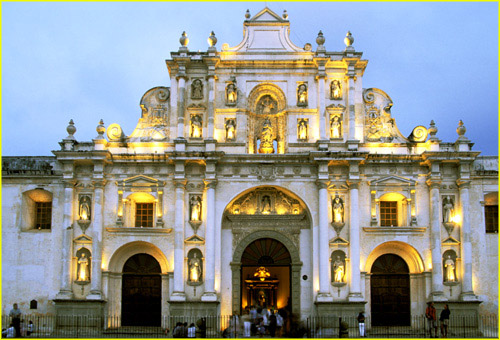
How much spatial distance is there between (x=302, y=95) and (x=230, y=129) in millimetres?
3975

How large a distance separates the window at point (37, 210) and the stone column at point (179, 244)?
654cm

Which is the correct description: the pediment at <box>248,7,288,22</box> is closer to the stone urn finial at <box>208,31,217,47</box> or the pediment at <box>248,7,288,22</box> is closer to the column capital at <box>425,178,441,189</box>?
the stone urn finial at <box>208,31,217,47</box>

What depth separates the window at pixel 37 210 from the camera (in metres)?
31.6

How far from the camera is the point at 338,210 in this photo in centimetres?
3038

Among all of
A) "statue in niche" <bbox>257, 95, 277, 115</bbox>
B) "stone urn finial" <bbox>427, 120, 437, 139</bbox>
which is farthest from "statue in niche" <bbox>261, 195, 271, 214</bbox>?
"stone urn finial" <bbox>427, 120, 437, 139</bbox>

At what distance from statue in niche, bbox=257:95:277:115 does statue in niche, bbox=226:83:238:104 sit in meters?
1.51

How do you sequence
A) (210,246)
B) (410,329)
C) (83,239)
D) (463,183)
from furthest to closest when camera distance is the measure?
(463,183) < (83,239) < (210,246) < (410,329)

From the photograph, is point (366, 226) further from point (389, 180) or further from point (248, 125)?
point (248, 125)

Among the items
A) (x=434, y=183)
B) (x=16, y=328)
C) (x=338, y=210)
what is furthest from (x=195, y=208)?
(x=434, y=183)

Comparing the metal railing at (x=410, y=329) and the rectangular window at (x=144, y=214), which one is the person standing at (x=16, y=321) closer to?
the rectangular window at (x=144, y=214)

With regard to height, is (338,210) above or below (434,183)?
below

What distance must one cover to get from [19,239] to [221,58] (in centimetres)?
1330

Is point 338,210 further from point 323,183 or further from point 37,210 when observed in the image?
point 37,210

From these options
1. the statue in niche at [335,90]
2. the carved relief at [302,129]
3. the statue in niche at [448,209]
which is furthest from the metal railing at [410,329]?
the statue in niche at [335,90]
